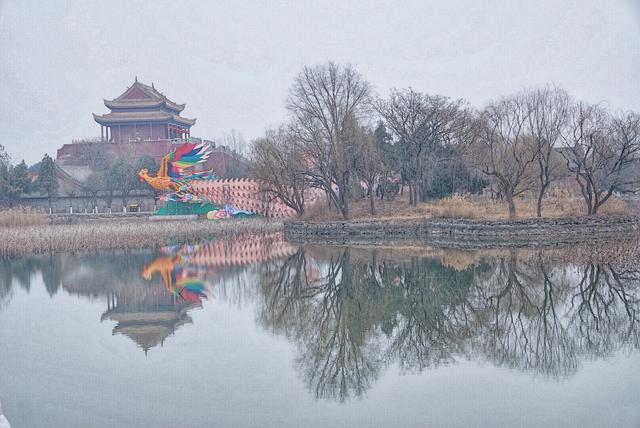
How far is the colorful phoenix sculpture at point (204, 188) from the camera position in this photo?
113 ft

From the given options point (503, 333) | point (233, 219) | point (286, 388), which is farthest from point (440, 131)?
point (286, 388)

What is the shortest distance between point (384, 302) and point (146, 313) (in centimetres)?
422

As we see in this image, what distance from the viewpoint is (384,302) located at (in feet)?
37.4

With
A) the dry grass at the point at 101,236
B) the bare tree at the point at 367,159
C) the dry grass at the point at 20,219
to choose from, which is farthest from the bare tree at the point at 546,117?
the dry grass at the point at 20,219

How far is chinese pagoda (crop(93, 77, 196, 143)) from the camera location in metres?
51.8

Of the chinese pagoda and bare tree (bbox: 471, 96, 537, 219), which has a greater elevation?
the chinese pagoda

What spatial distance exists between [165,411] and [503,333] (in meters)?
4.74

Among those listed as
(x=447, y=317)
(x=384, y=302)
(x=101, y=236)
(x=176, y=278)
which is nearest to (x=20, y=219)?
(x=101, y=236)

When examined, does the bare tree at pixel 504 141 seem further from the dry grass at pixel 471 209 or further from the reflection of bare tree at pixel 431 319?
the reflection of bare tree at pixel 431 319

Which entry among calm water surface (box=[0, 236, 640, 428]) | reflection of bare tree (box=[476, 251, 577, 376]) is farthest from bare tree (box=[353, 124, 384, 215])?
reflection of bare tree (box=[476, 251, 577, 376])

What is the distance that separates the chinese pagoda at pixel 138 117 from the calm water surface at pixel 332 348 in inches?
1487

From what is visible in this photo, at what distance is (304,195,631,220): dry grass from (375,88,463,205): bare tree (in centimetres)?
134

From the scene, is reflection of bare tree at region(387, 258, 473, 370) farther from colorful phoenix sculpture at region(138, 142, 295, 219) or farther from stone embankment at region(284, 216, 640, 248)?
colorful phoenix sculpture at region(138, 142, 295, 219)

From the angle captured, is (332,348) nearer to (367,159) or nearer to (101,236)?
Result: (101,236)
